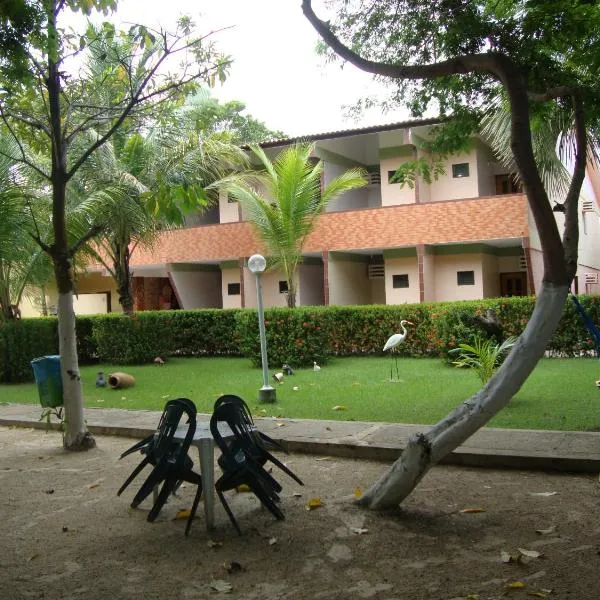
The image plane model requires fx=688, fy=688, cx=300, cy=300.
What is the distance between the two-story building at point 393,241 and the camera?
19.9 metres

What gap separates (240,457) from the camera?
504 cm

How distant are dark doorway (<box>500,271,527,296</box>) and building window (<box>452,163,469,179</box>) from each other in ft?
12.8

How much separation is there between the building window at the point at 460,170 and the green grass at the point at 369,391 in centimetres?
864

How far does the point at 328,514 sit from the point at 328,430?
278 centimetres

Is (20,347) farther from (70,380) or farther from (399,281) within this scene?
(399,281)

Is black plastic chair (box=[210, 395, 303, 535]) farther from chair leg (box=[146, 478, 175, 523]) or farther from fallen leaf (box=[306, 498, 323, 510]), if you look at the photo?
chair leg (box=[146, 478, 175, 523])

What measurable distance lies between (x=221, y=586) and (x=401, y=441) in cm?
347

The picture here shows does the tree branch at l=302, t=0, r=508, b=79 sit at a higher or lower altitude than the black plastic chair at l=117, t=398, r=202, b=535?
higher

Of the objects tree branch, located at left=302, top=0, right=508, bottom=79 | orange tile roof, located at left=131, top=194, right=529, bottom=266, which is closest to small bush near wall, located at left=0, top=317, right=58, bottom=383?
orange tile roof, located at left=131, top=194, right=529, bottom=266

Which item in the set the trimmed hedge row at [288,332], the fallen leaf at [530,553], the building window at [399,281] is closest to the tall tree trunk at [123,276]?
the trimmed hedge row at [288,332]

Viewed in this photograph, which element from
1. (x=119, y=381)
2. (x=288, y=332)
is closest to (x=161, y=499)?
(x=119, y=381)

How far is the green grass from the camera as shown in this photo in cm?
860

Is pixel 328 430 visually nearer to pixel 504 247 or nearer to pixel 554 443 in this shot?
pixel 554 443

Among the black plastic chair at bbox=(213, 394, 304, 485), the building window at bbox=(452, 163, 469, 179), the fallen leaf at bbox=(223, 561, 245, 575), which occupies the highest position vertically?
the building window at bbox=(452, 163, 469, 179)
